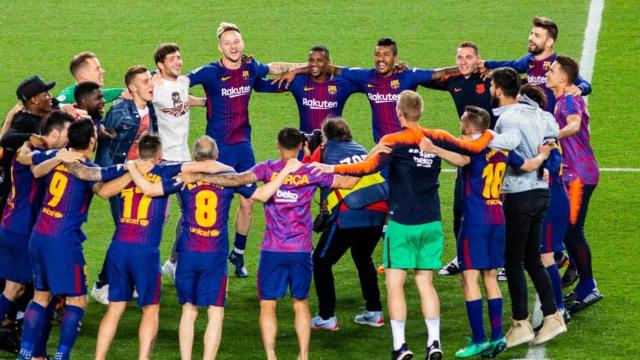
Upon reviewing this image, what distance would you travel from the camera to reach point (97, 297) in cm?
1332

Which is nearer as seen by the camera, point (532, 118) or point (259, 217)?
point (532, 118)

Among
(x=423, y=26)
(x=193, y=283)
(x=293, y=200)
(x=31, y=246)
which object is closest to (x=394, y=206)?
(x=293, y=200)

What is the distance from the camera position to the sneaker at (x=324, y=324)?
12625 millimetres

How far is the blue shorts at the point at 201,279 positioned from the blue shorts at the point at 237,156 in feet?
11.4

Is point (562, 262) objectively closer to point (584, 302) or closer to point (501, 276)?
point (501, 276)

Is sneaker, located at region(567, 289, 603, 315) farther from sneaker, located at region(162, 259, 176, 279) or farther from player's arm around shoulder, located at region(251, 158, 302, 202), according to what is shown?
sneaker, located at region(162, 259, 176, 279)

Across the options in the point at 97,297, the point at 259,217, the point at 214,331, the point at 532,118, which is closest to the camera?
the point at 214,331

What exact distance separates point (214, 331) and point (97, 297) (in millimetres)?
2623

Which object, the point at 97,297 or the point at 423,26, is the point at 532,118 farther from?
the point at 423,26

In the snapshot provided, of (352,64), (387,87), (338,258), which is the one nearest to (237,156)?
(387,87)

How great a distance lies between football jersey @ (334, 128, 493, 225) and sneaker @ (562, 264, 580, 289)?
2.57m

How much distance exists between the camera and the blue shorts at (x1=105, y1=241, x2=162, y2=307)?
36.1 ft

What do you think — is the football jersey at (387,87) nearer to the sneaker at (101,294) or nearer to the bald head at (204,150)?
the sneaker at (101,294)

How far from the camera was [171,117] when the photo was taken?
13891 millimetres
